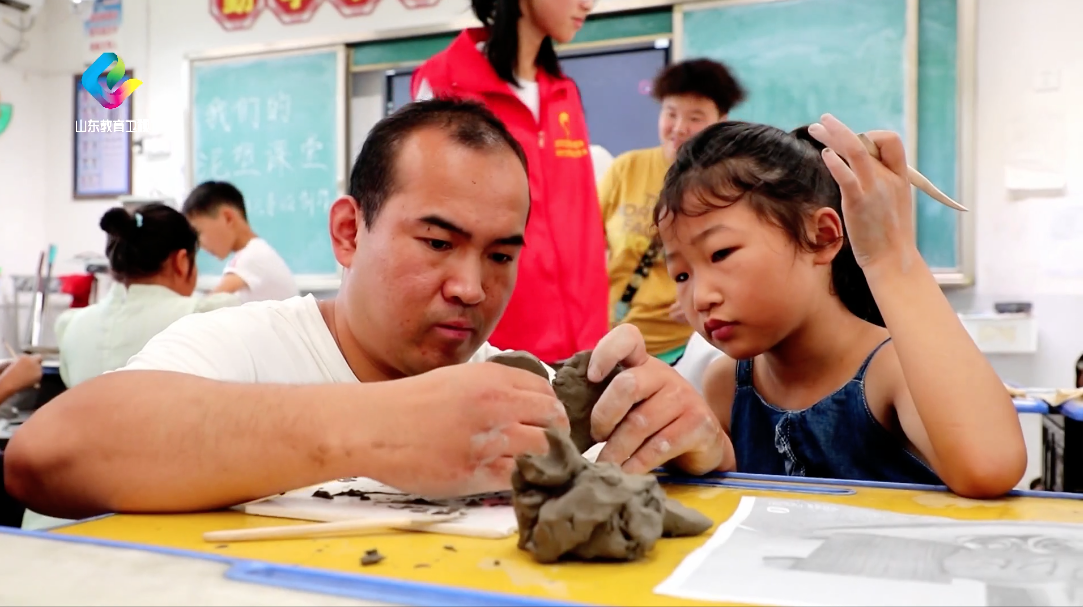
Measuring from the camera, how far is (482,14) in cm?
207

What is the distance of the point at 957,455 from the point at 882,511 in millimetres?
201

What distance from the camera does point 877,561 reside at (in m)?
0.63

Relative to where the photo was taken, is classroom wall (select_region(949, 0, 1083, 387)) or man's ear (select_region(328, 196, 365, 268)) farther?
Result: classroom wall (select_region(949, 0, 1083, 387))

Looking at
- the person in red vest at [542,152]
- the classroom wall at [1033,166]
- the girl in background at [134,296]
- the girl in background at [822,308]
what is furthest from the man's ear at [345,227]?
the classroom wall at [1033,166]

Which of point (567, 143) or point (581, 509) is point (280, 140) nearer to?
point (567, 143)

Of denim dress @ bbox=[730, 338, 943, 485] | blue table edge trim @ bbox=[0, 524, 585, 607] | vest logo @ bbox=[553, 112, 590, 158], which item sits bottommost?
denim dress @ bbox=[730, 338, 943, 485]

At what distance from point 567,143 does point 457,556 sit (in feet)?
Result: 5.26

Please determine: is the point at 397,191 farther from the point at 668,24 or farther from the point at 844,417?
the point at 668,24

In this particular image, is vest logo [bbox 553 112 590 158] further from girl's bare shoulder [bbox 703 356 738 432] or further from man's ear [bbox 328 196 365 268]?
man's ear [bbox 328 196 365 268]

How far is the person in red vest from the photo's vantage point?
1.97m

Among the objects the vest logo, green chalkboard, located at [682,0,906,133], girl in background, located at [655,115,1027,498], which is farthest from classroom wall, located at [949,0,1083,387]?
girl in background, located at [655,115,1027,498]

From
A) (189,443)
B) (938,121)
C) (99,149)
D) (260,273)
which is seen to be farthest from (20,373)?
(99,149)

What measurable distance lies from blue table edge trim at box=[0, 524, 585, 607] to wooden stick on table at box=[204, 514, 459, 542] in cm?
6

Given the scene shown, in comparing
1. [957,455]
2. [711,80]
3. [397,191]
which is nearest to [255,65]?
[711,80]
